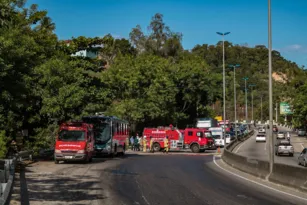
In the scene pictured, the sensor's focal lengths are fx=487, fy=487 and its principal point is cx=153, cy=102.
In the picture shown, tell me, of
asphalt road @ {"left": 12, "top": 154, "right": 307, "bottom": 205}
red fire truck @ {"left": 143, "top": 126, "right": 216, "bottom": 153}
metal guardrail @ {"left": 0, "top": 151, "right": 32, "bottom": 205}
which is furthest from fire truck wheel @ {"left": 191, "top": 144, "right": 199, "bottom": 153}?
asphalt road @ {"left": 12, "top": 154, "right": 307, "bottom": 205}

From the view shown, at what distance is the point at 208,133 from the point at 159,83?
55.6 feet

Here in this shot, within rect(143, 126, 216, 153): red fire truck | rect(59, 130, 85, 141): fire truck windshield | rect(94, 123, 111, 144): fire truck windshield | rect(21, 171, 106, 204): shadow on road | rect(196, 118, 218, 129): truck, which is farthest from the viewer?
rect(196, 118, 218, 129): truck

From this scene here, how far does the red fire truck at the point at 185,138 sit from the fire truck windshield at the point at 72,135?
21.2 meters

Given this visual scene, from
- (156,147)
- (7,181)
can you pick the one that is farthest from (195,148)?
(7,181)

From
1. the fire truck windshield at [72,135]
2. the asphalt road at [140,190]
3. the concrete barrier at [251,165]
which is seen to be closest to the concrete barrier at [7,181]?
the asphalt road at [140,190]

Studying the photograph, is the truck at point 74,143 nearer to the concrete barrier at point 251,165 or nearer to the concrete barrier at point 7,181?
the concrete barrier at point 251,165

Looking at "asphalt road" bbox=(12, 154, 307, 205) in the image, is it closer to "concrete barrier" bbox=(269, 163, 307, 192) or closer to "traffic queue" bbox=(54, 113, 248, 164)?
"concrete barrier" bbox=(269, 163, 307, 192)

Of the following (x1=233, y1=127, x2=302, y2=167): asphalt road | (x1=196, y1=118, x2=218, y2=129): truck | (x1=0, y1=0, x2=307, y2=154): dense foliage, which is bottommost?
(x1=233, y1=127, x2=302, y2=167): asphalt road

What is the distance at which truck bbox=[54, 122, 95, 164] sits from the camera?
98.1 feet

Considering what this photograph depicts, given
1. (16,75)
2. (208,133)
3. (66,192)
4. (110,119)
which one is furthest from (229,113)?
(66,192)

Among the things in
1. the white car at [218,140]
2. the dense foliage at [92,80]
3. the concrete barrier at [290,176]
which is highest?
the dense foliage at [92,80]

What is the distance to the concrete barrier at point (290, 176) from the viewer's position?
1700cm

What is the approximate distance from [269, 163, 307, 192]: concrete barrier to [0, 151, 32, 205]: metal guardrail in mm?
9757

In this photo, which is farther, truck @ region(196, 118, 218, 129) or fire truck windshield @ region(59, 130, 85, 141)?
truck @ region(196, 118, 218, 129)
